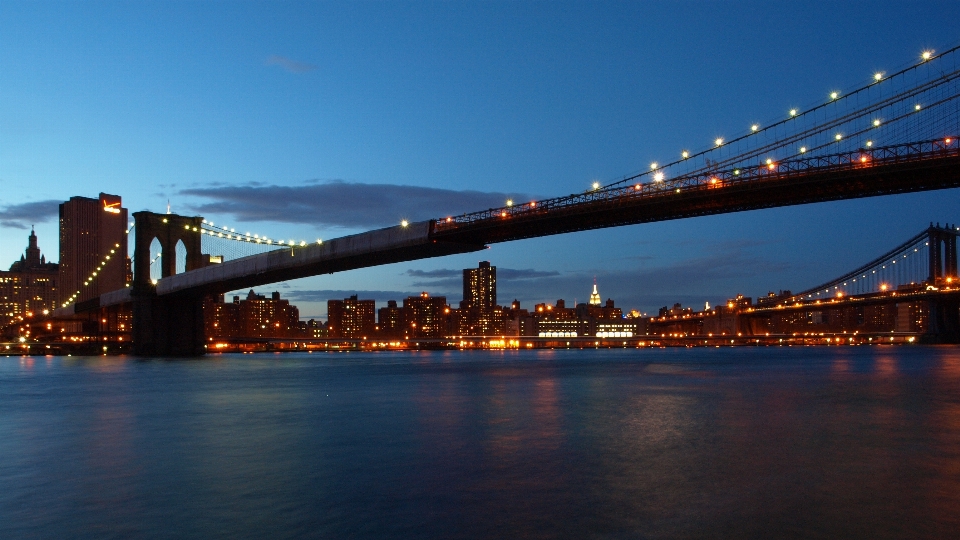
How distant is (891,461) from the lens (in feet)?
43.3

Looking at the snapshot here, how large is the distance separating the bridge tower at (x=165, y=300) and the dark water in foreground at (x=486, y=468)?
4115 cm

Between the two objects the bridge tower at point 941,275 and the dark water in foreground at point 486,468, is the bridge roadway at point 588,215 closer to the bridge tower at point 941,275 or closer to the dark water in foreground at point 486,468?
the dark water in foreground at point 486,468

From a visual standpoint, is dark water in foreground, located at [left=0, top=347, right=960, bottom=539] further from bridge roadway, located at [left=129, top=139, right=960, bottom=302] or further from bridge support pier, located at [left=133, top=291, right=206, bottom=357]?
bridge support pier, located at [left=133, top=291, right=206, bottom=357]

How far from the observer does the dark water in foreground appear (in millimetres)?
9305

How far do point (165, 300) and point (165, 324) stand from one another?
6.47ft

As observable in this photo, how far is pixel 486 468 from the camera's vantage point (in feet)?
42.3

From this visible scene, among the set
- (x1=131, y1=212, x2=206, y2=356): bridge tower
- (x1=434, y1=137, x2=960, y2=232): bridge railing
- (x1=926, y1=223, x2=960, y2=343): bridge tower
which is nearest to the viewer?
(x1=434, y1=137, x2=960, y2=232): bridge railing

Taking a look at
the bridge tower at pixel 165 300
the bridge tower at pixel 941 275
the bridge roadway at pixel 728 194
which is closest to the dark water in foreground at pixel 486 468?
the bridge roadway at pixel 728 194

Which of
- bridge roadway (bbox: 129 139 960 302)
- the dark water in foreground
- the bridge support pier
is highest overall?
bridge roadway (bbox: 129 139 960 302)

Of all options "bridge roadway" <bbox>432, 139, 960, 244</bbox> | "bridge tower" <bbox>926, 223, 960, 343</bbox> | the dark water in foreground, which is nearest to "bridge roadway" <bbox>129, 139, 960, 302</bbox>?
"bridge roadway" <bbox>432, 139, 960, 244</bbox>

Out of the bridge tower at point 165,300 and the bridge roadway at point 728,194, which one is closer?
the bridge roadway at point 728,194

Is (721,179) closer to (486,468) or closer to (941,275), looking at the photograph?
(486,468)

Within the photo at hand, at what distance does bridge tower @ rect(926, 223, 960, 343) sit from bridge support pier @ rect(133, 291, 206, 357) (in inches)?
3513

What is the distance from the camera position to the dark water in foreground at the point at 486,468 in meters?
9.30
